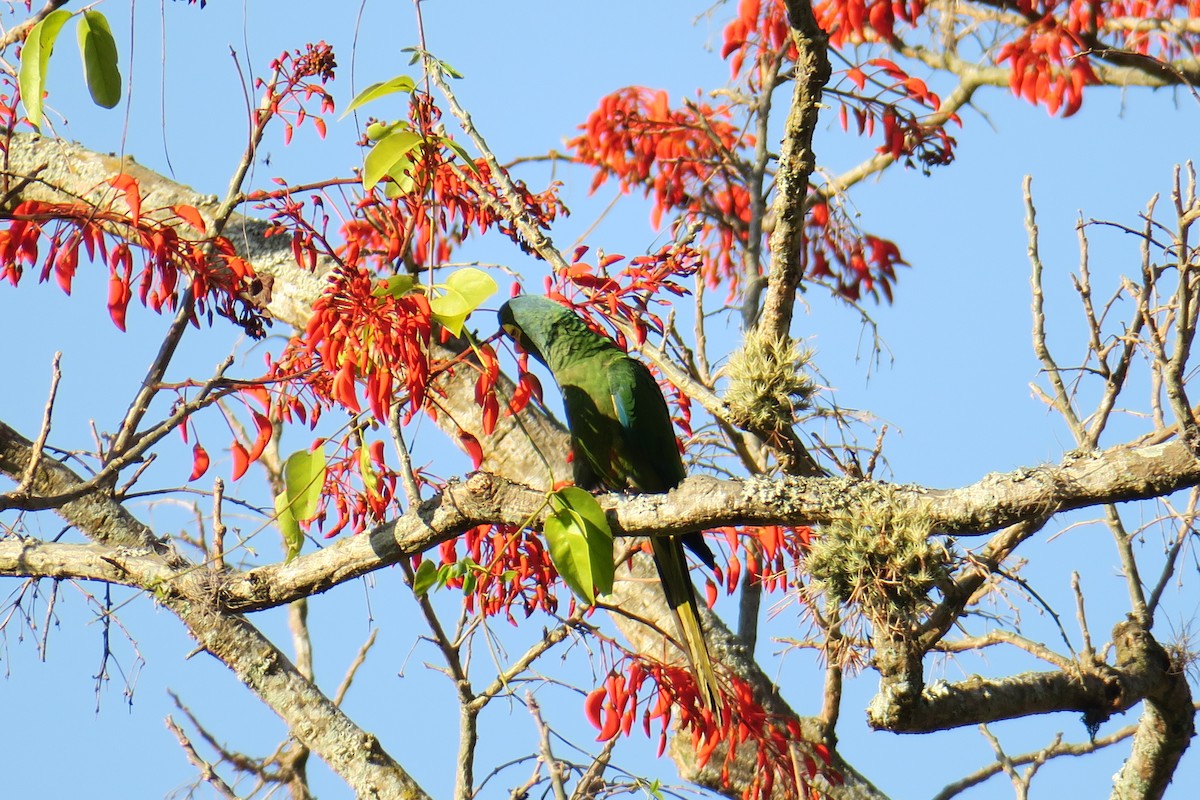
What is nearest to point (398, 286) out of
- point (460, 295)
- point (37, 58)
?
point (460, 295)

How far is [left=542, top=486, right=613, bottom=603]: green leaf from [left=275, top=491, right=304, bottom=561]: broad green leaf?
2.38 feet

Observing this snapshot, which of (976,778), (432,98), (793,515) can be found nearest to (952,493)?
(793,515)

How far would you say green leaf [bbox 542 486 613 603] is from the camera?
2082 mm

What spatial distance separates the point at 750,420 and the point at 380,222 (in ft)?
4.42

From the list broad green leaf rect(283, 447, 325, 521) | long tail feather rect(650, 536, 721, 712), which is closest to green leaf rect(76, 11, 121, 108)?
broad green leaf rect(283, 447, 325, 521)

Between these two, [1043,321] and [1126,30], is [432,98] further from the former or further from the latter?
[1126,30]

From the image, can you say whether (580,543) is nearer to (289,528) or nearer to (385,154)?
(289,528)

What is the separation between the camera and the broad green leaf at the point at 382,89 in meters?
2.33

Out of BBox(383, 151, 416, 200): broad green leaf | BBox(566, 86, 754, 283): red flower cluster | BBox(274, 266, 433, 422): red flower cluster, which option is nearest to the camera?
BBox(274, 266, 433, 422): red flower cluster

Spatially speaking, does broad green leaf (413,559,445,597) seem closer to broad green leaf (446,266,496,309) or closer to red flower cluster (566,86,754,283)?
broad green leaf (446,266,496,309)

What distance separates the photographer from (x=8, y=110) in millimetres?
2861

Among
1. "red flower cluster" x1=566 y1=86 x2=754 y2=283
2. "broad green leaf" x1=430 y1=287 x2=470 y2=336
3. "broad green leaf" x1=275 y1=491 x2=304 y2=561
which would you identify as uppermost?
"red flower cluster" x1=566 y1=86 x2=754 y2=283

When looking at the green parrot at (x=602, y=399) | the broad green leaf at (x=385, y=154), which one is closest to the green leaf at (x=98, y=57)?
the broad green leaf at (x=385, y=154)

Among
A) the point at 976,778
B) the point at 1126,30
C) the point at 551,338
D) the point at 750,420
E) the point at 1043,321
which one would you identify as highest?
the point at 1126,30
